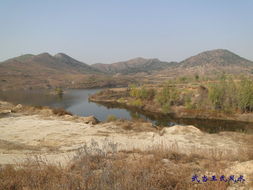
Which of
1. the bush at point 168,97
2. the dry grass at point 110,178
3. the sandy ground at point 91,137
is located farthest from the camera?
the bush at point 168,97

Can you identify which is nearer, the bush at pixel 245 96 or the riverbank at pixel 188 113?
the riverbank at pixel 188 113

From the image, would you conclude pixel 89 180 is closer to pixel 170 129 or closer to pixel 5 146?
pixel 5 146

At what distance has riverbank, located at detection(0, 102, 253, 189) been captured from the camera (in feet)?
15.7

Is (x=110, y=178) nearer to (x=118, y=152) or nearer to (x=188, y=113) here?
(x=118, y=152)

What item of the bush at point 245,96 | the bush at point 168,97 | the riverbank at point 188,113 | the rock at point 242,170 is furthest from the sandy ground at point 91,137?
the bush at point 168,97

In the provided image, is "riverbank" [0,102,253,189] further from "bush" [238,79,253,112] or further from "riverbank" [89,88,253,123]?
"bush" [238,79,253,112]

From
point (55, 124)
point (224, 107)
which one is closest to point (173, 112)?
point (224, 107)

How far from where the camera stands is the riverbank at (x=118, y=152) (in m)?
4.78

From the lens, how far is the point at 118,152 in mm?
8742

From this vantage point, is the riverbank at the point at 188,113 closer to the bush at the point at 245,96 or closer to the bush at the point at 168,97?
the bush at the point at 168,97

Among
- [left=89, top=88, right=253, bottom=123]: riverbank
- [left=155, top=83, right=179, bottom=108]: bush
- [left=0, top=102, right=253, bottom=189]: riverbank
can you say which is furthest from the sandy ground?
[left=155, top=83, right=179, bottom=108]: bush

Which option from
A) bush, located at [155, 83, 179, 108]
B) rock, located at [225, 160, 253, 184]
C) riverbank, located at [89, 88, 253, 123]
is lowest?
riverbank, located at [89, 88, 253, 123]

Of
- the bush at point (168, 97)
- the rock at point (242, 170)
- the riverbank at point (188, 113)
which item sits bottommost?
the riverbank at point (188, 113)


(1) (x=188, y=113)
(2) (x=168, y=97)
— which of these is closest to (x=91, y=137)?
(1) (x=188, y=113)
